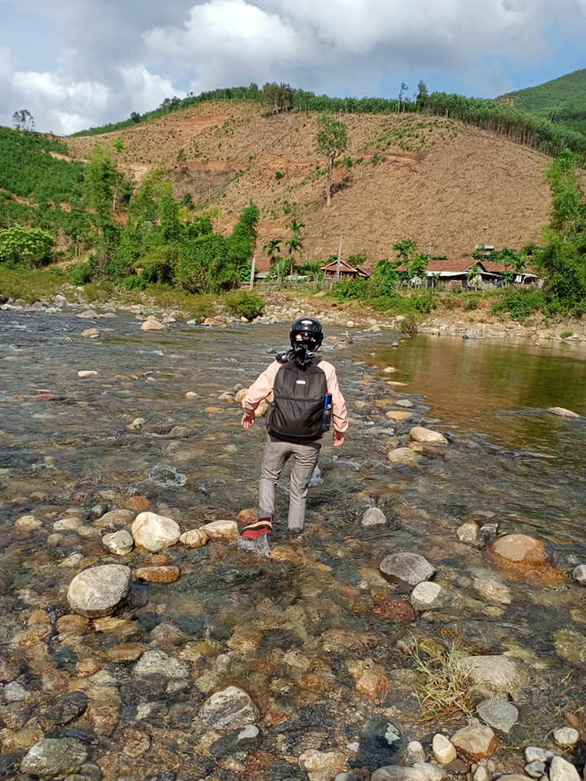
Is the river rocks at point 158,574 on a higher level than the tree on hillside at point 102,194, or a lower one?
lower

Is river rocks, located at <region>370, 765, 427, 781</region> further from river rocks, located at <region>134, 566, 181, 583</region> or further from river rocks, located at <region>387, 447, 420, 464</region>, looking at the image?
river rocks, located at <region>387, 447, 420, 464</region>

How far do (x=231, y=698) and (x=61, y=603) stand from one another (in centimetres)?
154

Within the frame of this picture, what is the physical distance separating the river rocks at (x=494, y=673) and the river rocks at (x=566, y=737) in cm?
33

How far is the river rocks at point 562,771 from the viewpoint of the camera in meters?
2.37

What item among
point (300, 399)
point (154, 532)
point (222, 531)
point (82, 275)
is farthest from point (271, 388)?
point (82, 275)

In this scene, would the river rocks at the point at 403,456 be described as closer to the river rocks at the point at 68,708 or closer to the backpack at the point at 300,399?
the backpack at the point at 300,399

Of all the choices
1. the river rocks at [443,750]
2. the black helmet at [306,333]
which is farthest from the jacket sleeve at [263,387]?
the river rocks at [443,750]

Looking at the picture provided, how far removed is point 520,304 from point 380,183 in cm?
5816

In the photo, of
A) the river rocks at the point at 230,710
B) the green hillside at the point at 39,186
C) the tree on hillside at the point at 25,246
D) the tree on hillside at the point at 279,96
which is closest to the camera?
the river rocks at the point at 230,710

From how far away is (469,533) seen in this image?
5.05 metres

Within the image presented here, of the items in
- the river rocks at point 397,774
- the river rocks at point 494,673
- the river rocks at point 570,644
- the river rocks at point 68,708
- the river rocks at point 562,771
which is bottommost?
the river rocks at point 570,644

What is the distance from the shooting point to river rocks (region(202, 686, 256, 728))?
2707mm

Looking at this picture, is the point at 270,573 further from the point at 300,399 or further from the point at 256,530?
the point at 300,399

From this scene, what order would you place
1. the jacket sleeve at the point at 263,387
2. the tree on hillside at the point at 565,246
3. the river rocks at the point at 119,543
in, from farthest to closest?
the tree on hillside at the point at 565,246, the jacket sleeve at the point at 263,387, the river rocks at the point at 119,543
